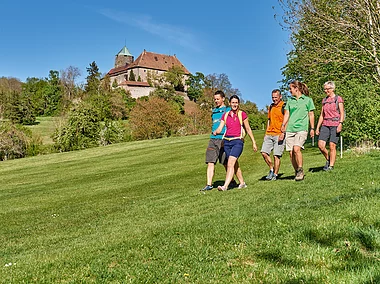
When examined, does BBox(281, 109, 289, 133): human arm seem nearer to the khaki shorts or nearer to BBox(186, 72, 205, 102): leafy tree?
the khaki shorts

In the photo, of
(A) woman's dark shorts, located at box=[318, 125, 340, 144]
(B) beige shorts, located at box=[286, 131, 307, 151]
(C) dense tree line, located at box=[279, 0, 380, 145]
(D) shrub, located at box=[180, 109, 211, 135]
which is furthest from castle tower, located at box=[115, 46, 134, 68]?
(B) beige shorts, located at box=[286, 131, 307, 151]

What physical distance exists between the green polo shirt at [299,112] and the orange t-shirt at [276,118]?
0.62m

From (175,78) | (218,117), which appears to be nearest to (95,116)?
(218,117)

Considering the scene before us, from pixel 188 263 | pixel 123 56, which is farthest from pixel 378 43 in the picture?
pixel 123 56

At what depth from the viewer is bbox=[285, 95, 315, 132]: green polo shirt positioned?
353 inches

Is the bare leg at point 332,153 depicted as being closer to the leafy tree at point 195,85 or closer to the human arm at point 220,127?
the human arm at point 220,127

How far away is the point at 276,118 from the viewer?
9.83 metres

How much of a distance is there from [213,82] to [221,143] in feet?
317

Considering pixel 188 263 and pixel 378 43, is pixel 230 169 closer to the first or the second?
pixel 188 263

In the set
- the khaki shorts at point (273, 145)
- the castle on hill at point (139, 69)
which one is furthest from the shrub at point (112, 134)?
the castle on hill at point (139, 69)

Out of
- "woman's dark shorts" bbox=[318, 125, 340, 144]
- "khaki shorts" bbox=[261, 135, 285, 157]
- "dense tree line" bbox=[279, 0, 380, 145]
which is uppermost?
"dense tree line" bbox=[279, 0, 380, 145]

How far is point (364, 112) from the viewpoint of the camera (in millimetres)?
14922

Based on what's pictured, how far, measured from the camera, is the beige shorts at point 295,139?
8.94 metres

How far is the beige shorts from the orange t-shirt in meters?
0.69
